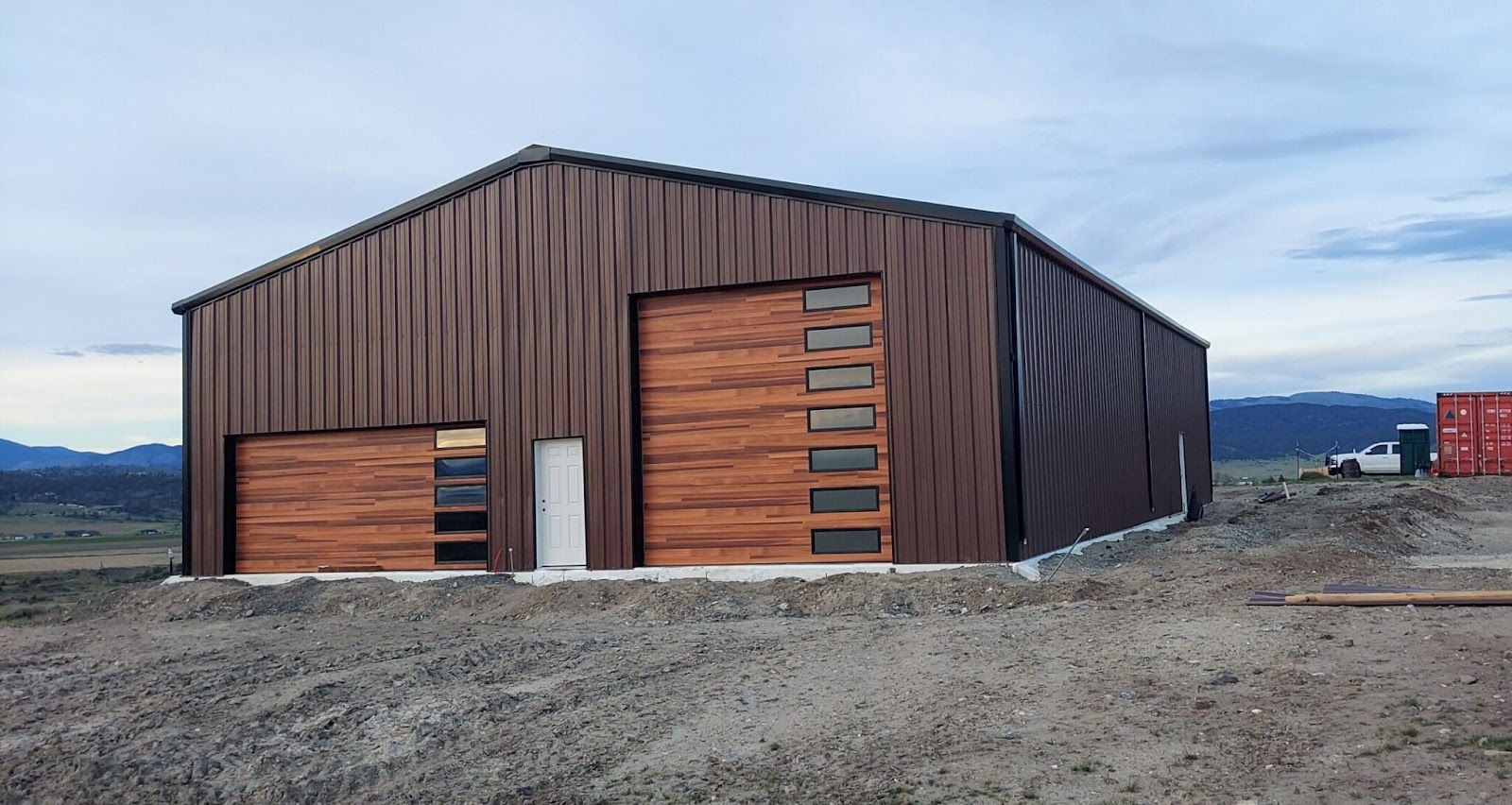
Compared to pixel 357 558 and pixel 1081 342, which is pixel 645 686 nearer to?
pixel 357 558

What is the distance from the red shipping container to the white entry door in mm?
32047

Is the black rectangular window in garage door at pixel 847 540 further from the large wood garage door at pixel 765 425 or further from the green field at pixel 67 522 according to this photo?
the green field at pixel 67 522

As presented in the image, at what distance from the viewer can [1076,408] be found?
16.9m

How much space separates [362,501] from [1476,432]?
34.4m

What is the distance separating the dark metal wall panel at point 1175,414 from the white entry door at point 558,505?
1205 cm

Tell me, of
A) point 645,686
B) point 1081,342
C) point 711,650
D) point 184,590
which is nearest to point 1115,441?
point 1081,342

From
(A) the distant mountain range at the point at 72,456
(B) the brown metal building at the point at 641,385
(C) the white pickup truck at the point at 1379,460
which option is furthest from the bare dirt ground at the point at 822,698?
(A) the distant mountain range at the point at 72,456

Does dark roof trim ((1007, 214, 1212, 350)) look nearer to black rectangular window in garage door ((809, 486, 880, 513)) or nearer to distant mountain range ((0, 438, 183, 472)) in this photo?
black rectangular window in garage door ((809, 486, 880, 513))

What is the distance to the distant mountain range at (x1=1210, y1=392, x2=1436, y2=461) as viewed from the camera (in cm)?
12709

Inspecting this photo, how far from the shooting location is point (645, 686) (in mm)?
8570

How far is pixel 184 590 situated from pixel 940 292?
1103 centimetres

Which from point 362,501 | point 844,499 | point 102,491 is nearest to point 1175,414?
→ point 844,499

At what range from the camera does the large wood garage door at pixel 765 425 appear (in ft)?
46.4

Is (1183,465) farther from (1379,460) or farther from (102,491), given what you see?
(102,491)
